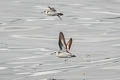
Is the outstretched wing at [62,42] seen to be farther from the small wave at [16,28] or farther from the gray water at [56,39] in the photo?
the small wave at [16,28]

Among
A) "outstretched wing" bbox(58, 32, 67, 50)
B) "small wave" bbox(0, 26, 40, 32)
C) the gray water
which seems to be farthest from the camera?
"small wave" bbox(0, 26, 40, 32)

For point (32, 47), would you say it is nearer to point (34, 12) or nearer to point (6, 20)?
point (6, 20)

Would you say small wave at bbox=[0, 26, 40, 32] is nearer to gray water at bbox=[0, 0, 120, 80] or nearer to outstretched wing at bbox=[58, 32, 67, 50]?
gray water at bbox=[0, 0, 120, 80]

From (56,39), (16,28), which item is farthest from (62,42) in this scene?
(16,28)

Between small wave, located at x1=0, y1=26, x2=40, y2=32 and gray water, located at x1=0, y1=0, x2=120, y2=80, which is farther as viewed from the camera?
small wave, located at x1=0, y1=26, x2=40, y2=32

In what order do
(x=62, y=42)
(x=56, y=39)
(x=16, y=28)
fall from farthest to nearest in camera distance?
1. (x=16, y=28)
2. (x=56, y=39)
3. (x=62, y=42)

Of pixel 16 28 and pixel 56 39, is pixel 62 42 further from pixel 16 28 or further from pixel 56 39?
pixel 16 28

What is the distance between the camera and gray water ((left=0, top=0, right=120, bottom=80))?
53.1ft

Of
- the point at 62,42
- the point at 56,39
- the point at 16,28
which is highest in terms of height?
the point at 62,42

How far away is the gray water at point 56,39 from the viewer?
16.2 m

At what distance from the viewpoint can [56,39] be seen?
22.4 meters

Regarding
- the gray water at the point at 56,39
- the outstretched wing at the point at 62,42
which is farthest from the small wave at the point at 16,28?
the outstretched wing at the point at 62,42

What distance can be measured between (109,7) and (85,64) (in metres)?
14.3

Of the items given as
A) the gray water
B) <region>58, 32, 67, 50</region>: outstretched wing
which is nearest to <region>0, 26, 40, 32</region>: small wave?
the gray water
